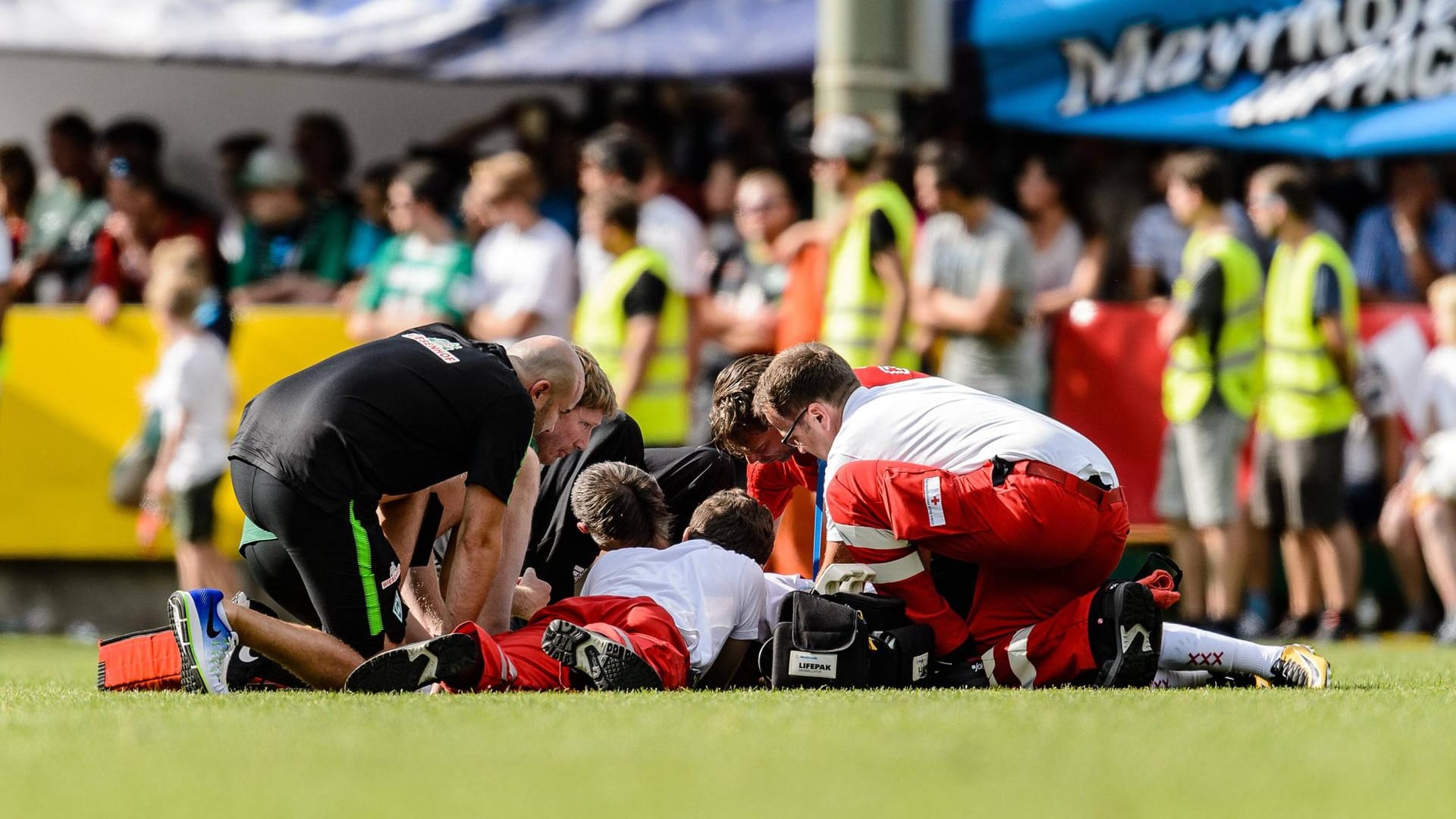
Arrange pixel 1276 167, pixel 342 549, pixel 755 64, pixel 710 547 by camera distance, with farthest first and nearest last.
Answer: pixel 755 64, pixel 1276 167, pixel 710 547, pixel 342 549

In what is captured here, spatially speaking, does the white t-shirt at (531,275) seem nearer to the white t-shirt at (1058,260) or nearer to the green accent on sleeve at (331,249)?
the green accent on sleeve at (331,249)

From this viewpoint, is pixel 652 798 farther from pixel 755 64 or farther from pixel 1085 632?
pixel 755 64

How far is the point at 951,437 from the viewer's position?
5285mm

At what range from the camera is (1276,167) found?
353 inches

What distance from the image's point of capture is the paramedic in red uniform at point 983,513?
16.7ft

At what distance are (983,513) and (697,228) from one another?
4572 mm

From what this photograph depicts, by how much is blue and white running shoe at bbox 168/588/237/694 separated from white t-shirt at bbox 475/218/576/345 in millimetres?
3971

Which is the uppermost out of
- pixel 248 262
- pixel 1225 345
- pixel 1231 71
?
pixel 1231 71

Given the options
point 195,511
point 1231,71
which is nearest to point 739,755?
point 195,511

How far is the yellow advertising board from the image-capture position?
9.63 metres

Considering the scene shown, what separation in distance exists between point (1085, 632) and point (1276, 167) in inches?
174

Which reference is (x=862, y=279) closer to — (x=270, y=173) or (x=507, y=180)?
(x=507, y=180)

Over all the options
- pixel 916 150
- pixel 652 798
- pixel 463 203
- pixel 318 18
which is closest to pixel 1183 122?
pixel 916 150

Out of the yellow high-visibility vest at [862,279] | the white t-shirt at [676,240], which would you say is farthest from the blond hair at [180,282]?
the yellow high-visibility vest at [862,279]
